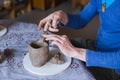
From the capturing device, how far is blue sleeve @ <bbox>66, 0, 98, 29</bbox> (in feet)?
4.03

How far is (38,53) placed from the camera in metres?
0.81

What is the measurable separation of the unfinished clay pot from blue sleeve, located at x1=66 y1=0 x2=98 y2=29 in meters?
0.42

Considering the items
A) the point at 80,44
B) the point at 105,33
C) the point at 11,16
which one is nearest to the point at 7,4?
the point at 11,16

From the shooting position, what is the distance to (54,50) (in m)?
0.96

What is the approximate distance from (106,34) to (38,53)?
45 centimetres

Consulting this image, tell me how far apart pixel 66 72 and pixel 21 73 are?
0.18 m

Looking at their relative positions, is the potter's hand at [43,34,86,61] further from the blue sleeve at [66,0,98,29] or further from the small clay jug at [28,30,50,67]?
the blue sleeve at [66,0,98,29]

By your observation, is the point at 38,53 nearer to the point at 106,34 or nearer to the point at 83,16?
the point at 106,34

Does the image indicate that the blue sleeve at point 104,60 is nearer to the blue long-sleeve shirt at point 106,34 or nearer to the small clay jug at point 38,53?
the blue long-sleeve shirt at point 106,34

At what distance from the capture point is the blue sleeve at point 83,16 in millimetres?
1229

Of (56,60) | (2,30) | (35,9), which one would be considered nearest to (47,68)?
(56,60)

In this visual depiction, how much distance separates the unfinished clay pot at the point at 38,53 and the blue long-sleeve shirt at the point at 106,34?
180 millimetres

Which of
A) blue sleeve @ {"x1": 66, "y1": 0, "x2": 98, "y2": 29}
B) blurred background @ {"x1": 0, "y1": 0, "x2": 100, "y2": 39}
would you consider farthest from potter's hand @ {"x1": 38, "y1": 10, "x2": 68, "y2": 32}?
blurred background @ {"x1": 0, "y1": 0, "x2": 100, "y2": 39}

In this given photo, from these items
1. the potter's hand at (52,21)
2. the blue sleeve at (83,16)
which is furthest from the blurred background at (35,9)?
the potter's hand at (52,21)
